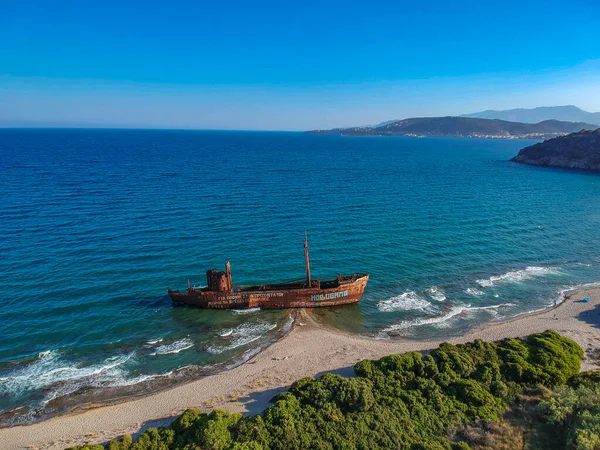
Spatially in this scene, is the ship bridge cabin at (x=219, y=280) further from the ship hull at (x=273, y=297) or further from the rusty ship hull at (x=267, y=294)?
the ship hull at (x=273, y=297)

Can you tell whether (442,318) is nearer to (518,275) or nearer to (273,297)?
(518,275)

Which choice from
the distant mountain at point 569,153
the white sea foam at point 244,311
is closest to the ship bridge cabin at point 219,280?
the white sea foam at point 244,311

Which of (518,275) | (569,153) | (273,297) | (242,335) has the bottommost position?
(242,335)

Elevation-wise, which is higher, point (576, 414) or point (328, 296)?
point (576, 414)

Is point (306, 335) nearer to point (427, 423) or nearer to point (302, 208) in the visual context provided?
point (427, 423)

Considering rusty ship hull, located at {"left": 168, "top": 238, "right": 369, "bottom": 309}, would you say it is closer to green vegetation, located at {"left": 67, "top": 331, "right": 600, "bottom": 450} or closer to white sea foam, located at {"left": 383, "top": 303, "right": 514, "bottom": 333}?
white sea foam, located at {"left": 383, "top": 303, "right": 514, "bottom": 333}

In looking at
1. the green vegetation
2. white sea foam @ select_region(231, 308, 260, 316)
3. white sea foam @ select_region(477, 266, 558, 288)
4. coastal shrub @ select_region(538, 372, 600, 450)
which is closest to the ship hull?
white sea foam @ select_region(231, 308, 260, 316)

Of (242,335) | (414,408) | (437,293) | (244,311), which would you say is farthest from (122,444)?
(437,293)
